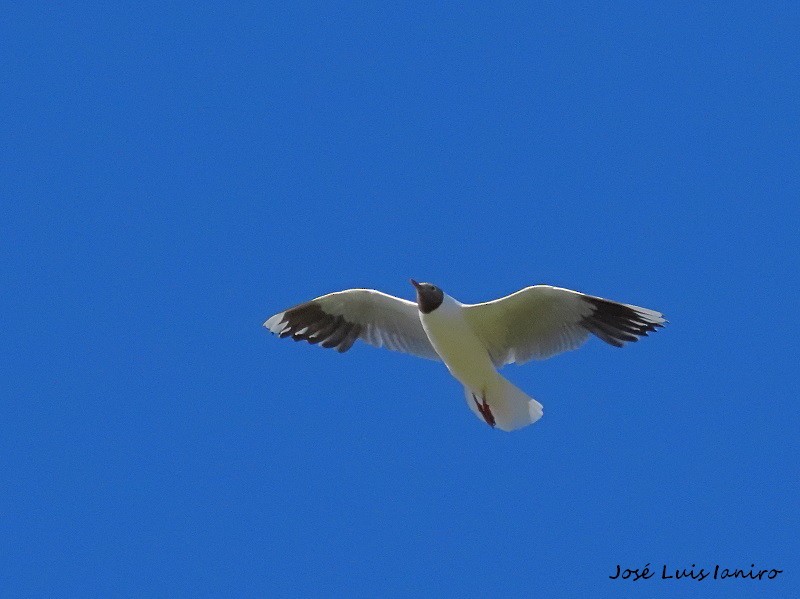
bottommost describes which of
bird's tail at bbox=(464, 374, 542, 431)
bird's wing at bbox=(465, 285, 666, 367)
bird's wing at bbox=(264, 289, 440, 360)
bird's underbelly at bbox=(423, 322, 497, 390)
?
bird's tail at bbox=(464, 374, 542, 431)

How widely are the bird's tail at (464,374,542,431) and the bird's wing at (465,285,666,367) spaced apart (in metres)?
0.23

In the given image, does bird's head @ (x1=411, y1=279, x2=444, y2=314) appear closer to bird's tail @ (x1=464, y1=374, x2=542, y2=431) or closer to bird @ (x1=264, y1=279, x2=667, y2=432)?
bird @ (x1=264, y1=279, x2=667, y2=432)

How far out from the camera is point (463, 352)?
31.5ft

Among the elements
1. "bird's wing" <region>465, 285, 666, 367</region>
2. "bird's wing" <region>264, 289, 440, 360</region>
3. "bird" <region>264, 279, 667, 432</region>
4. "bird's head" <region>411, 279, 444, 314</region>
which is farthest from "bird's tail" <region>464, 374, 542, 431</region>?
"bird's head" <region>411, 279, 444, 314</region>

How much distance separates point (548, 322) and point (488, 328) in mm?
480

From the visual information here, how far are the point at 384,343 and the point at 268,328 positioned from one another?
1017 millimetres

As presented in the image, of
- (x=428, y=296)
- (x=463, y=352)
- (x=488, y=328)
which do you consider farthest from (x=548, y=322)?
(x=428, y=296)

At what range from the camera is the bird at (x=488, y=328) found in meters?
9.48

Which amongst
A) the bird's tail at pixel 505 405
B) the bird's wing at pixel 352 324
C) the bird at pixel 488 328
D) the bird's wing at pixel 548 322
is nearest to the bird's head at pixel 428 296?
the bird at pixel 488 328

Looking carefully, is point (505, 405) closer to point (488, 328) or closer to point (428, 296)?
point (488, 328)

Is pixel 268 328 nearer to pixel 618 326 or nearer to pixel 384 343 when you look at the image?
pixel 384 343

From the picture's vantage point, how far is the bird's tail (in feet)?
32.0

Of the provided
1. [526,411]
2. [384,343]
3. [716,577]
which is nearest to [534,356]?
[526,411]

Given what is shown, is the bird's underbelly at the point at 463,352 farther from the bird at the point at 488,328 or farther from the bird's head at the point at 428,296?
the bird's head at the point at 428,296
